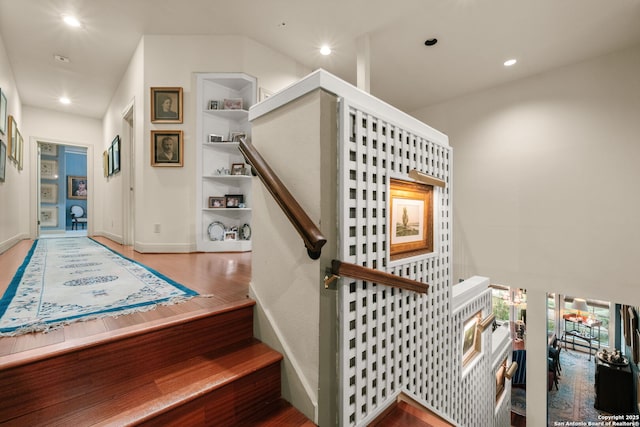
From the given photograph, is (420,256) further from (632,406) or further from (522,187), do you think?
(632,406)

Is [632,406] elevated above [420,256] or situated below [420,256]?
below

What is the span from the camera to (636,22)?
3.00m

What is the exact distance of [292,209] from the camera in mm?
1167

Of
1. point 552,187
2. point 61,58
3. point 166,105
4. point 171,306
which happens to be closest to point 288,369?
point 171,306

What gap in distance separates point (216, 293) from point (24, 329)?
83cm

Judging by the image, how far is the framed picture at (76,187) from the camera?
8281 millimetres

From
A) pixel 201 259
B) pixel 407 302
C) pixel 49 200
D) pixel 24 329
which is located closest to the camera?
pixel 24 329

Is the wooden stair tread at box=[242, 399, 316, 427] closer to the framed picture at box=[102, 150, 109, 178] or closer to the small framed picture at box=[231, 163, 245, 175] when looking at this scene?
the small framed picture at box=[231, 163, 245, 175]

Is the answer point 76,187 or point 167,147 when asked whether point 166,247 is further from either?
point 76,187

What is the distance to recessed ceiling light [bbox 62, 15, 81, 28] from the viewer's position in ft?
10.1

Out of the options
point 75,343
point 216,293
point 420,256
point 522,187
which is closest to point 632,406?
point 522,187

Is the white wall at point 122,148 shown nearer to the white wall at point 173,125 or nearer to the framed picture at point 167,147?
the white wall at point 173,125

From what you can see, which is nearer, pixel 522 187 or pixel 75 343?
pixel 75 343

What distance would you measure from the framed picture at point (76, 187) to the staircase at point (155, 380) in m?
9.91
